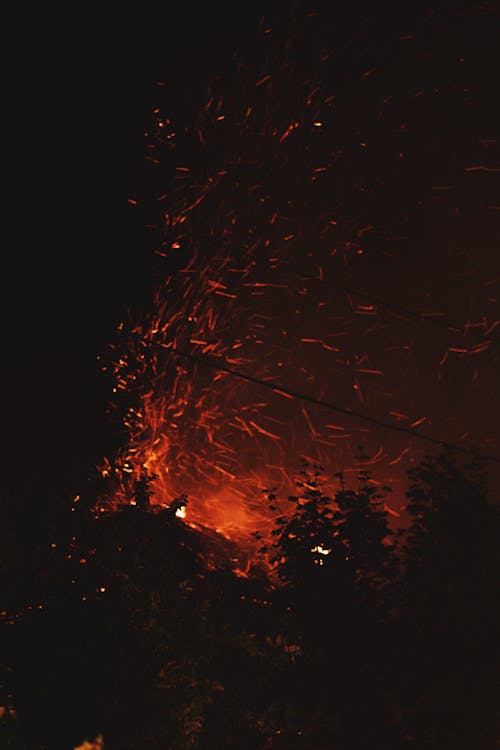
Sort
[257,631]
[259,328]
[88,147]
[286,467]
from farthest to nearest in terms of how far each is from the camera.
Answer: [286,467] → [259,328] → [88,147] → [257,631]

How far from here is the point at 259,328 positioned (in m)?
17.7

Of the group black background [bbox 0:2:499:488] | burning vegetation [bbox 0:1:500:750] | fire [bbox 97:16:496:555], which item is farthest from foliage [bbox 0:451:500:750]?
black background [bbox 0:2:499:488]

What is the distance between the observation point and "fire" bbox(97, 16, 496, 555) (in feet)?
47.7

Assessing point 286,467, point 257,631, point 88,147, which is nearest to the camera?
point 257,631

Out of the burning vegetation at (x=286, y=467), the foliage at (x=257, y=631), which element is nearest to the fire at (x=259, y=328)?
the burning vegetation at (x=286, y=467)

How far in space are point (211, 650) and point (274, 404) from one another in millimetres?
12255

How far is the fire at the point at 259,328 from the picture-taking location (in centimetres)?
1453

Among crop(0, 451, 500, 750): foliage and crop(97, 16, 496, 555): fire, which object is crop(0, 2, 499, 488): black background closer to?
crop(97, 16, 496, 555): fire

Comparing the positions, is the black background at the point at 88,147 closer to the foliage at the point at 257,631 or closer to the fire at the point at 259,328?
the fire at the point at 259,328

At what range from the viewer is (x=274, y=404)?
18938mm

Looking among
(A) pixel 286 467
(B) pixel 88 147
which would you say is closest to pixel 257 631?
(B) pixel 88 147

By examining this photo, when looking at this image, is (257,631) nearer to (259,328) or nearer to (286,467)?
(259,328)

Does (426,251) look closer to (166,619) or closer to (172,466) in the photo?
(172,466)

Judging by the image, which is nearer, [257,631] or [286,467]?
[257,631]
